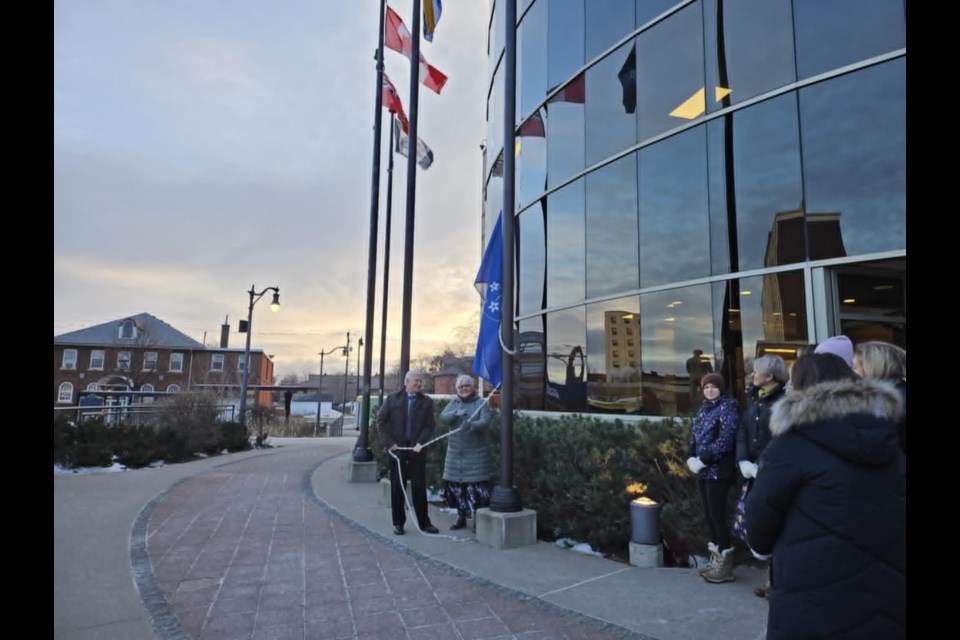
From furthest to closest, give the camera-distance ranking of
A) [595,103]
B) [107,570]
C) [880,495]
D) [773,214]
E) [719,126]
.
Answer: [595,103]
[719,126]
[773,214]
[107,570]
[880,495]

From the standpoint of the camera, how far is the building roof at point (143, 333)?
154 ft

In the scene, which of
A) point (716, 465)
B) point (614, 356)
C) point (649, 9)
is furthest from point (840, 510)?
point (649, 9)

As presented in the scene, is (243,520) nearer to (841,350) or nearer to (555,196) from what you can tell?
(841,350)

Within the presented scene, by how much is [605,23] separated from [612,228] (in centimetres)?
414

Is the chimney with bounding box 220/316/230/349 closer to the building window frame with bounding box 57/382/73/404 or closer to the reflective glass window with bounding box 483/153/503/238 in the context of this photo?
the building window frame with bounding box 57/382/73/404

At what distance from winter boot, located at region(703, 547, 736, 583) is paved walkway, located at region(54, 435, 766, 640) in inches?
4.1

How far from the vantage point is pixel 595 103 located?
1056cm

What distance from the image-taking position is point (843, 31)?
22.9 feet

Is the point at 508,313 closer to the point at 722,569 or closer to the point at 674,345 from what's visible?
the point at 674,345

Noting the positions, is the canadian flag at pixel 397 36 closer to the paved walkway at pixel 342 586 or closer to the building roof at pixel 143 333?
the paved walkway at pixel 342 586

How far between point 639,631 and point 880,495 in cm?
227

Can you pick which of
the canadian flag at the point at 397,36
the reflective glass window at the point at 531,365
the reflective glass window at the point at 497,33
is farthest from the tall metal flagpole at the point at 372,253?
the reflective glass window at the point at 497,33

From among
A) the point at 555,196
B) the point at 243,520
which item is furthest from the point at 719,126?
the point at 243,520
